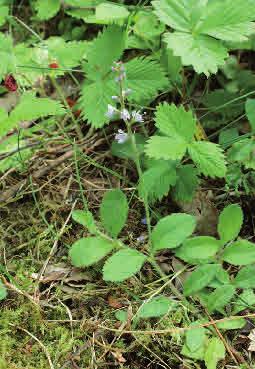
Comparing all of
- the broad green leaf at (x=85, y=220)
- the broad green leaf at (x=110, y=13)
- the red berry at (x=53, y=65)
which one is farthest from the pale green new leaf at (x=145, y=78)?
the broad green leaf at (x=85, y=220)

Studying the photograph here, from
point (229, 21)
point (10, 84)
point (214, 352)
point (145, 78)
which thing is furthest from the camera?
point (10, 84)

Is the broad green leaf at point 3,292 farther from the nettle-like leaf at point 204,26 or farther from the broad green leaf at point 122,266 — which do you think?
the nettle-like leaf at point 204,26

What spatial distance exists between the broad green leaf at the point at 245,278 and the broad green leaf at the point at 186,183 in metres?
0.32

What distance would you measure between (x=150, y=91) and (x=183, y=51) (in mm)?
280

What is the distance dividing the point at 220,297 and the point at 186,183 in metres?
0.43

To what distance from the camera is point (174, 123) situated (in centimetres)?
170

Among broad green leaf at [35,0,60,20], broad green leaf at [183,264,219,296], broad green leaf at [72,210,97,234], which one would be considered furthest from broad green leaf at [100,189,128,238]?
broad green leaf at [35,0,60,20]

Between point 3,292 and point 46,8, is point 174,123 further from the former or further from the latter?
point 46,8

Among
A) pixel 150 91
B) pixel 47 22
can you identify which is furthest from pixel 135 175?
pixel 47 22

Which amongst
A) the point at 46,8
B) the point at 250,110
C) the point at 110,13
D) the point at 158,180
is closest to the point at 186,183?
the point at 158,180

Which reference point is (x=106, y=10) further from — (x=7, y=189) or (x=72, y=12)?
(x=7, y=189)

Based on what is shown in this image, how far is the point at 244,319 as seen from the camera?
156 centimetres

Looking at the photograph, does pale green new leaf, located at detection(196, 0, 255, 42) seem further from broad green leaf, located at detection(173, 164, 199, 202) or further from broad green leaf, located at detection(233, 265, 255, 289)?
broad green leaf, located at detection(233, 265, 255, 289)

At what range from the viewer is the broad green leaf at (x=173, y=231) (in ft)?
5.12
